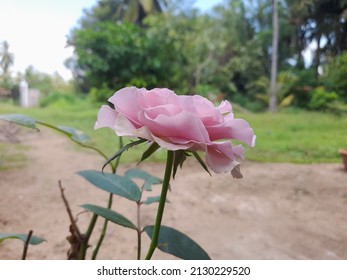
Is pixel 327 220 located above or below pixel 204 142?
below

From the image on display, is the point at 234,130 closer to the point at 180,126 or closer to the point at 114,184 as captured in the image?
the point at 180,126

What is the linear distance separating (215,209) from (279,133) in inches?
8.0

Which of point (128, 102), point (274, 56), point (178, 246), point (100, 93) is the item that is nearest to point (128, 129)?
point (128, 102)

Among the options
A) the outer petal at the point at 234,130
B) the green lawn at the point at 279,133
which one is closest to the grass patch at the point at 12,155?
the green lawn at the point at 279,133

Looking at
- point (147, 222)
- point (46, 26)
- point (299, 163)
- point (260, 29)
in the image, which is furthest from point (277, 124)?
point (46, 26)

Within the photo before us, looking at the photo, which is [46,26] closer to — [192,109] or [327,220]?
[192,109]

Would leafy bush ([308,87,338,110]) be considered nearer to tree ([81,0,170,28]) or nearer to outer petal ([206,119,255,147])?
tree ([81,0,170,28])

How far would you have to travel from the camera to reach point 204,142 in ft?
0.75

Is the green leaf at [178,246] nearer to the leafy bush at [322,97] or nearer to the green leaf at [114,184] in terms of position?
the green leaf at [114,184]

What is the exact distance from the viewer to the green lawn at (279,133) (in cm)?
64

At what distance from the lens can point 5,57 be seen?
24.5 inches

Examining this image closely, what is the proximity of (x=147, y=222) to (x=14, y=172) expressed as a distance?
0.88 feet

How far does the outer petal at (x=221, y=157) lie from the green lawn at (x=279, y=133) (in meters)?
0.39

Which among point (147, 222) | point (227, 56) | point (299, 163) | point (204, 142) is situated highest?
point (227, 56)
